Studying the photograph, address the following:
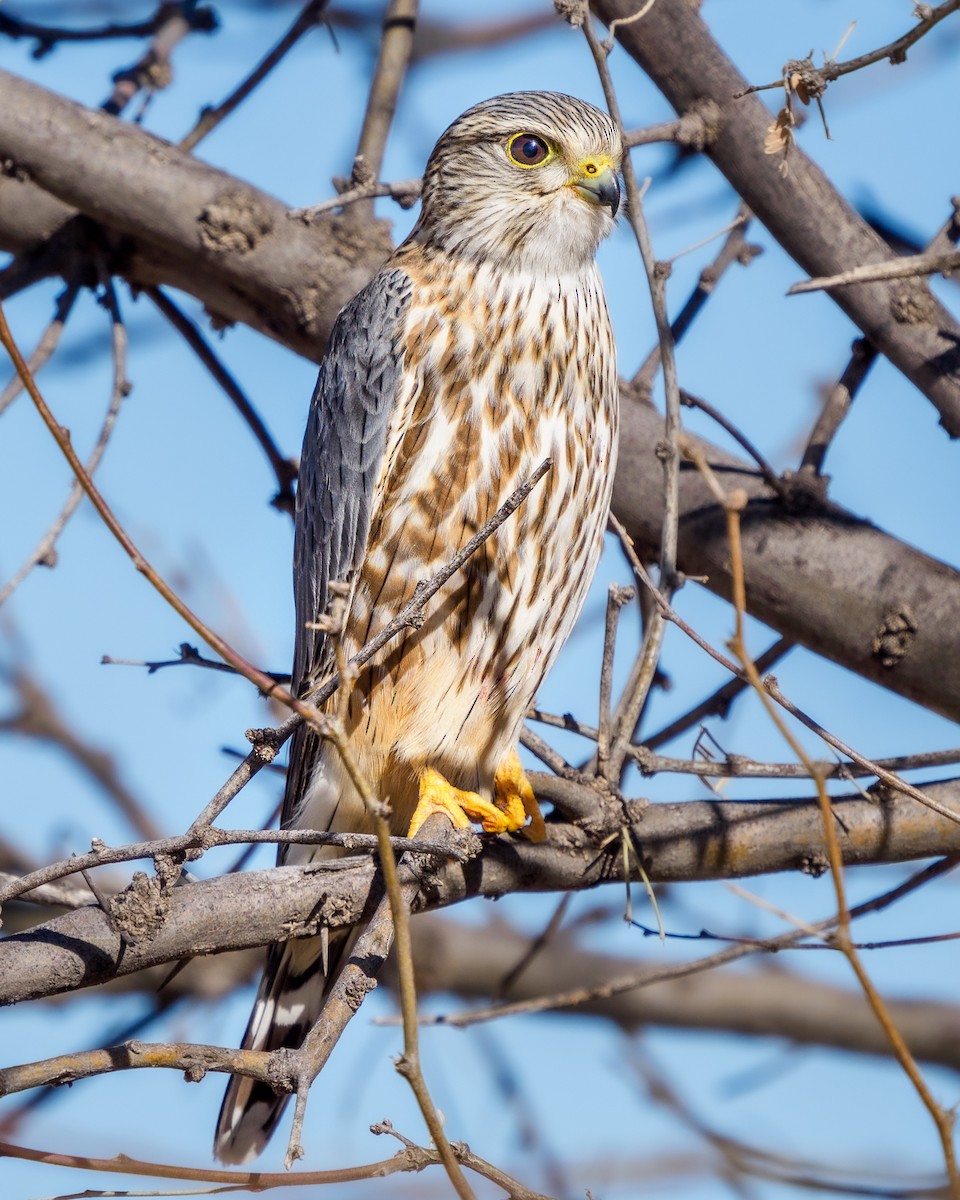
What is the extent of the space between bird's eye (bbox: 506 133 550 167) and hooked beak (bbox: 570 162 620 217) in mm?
149

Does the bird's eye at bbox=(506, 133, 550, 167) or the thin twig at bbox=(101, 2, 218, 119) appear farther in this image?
the thin twig at bbox=(101, 2, 218, 119)

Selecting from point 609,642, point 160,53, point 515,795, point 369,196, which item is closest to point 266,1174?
point 609,642

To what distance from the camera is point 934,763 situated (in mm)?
2736

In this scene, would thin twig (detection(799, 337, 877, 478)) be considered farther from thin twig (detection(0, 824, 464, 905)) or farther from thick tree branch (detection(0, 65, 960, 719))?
thin twig (detection(0, 824, 464, 905))

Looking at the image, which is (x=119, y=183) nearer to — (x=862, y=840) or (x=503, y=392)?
(x=503, y=392)

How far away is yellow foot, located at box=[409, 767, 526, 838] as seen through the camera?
314 cm

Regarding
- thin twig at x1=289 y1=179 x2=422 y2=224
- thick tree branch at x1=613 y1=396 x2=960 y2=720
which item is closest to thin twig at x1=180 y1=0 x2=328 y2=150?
thin twig at x1=289 y1=179 x2=422 y2=224

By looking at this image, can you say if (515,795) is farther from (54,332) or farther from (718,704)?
(54,332)

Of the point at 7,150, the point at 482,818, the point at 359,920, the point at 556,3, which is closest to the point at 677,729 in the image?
the point at 482,818

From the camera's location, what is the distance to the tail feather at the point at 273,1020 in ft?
10.9

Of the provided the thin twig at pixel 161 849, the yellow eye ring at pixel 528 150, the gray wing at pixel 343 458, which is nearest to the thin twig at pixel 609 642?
the gray wing at pixel 343 458

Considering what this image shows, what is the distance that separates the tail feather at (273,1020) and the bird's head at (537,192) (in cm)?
172

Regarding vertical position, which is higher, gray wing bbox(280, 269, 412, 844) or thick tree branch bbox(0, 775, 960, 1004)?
gray wing bbox(280, 269, 412, 844)

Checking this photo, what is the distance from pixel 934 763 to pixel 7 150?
2760 millimetres
